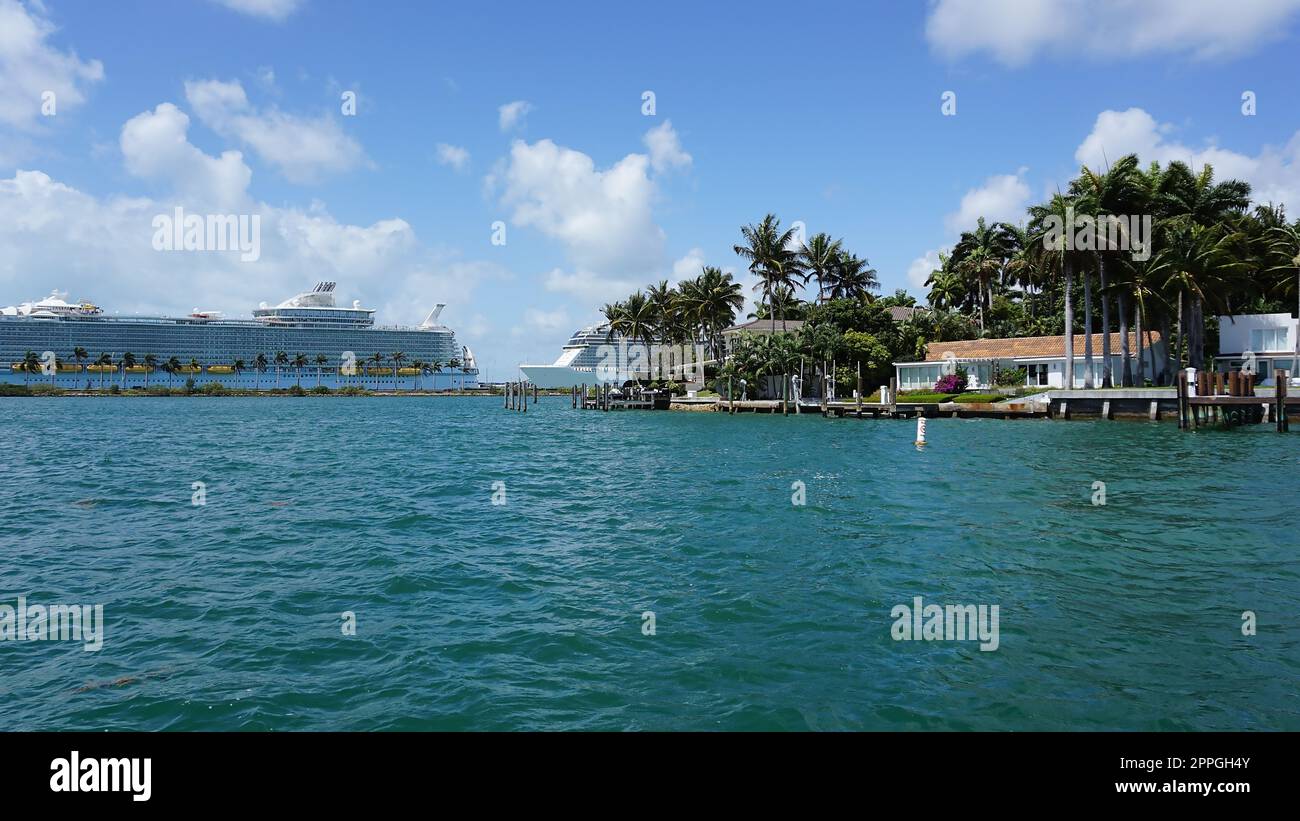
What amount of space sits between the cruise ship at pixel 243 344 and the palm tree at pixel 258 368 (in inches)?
8.2

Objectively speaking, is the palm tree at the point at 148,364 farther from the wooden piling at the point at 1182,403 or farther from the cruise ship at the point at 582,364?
the wooden piling at the point at 1182,403

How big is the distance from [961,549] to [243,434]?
48760 millimetres

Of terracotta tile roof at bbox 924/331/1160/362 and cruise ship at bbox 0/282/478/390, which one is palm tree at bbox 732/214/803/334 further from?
cruise ship at bbox 0/282/478/390

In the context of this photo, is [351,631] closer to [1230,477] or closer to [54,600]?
[54,600]

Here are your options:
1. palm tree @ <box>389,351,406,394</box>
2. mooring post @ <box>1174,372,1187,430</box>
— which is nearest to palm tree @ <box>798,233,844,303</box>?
mooring post @ <box>1174,372,1187,430</box>

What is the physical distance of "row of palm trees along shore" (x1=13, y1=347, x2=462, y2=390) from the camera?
148125mm

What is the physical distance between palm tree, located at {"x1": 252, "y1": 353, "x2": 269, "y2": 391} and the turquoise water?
146 metres

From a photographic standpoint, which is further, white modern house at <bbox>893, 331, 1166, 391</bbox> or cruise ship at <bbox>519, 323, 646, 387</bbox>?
cruise ship at <bbox>519, 323, 646, 387</bbox>

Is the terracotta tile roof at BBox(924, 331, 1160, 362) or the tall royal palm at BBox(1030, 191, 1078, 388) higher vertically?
the tall royal palm at BBox(1030, 191, 1078, 388)

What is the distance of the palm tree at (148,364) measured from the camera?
152 meters

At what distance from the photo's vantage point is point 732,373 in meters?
76.7

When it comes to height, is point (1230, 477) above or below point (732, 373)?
below

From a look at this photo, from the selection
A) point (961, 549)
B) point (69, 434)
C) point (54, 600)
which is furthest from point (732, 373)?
point (54, 600)
